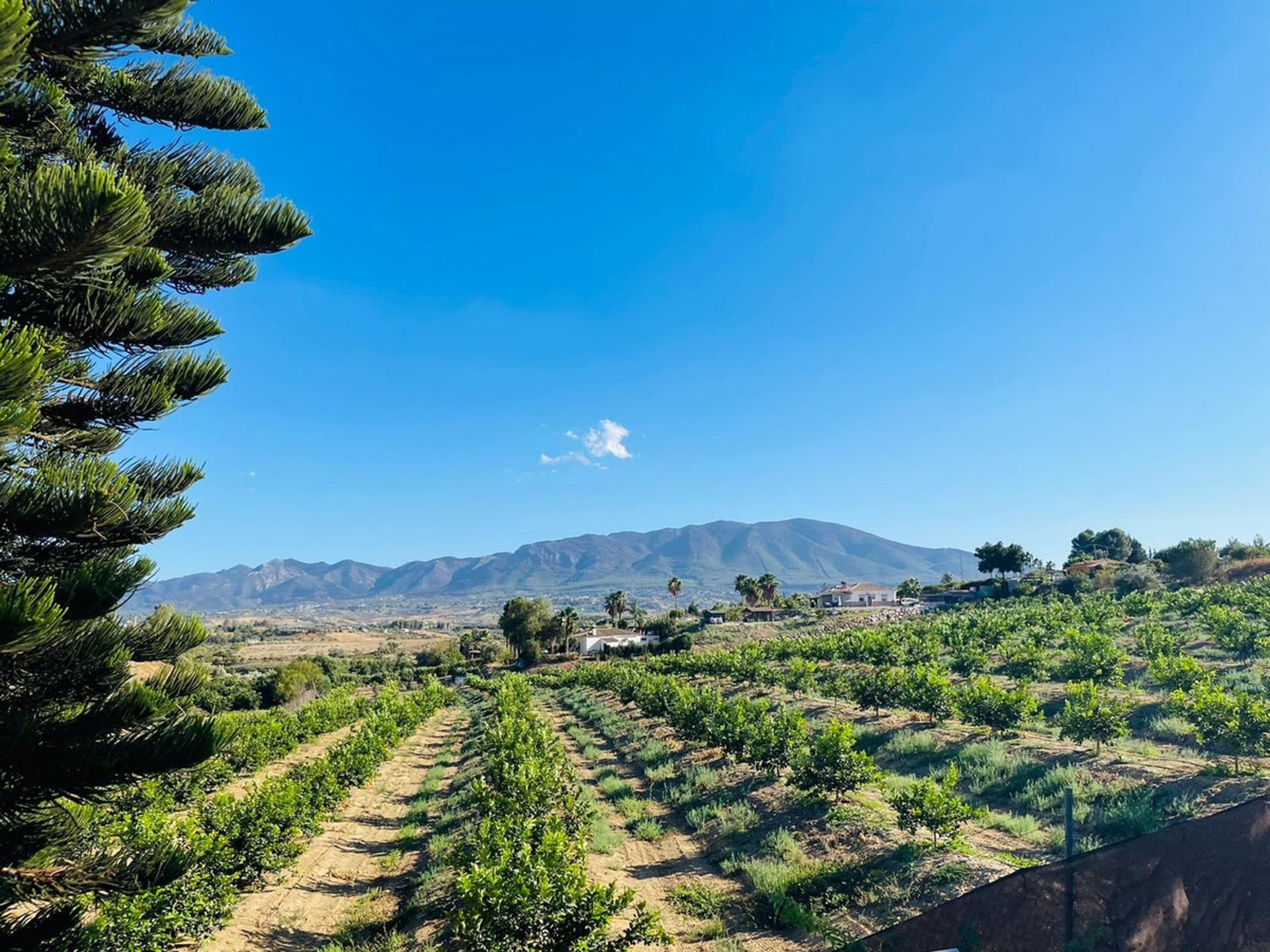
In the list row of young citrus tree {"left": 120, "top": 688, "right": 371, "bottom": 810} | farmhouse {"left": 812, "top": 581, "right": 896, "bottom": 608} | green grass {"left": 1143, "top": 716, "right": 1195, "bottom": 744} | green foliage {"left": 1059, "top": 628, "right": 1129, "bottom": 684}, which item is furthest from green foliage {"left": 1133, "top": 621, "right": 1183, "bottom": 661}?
farmhouse {"left": 812, "top": 581, "right": 896, "bottom": 608}

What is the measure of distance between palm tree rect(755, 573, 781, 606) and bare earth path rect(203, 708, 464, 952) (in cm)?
6773

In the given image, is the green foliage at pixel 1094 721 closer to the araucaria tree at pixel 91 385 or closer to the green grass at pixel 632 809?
the green grass at pixel 632 809

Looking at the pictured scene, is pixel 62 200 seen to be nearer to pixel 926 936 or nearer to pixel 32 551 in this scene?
pixel 32 551

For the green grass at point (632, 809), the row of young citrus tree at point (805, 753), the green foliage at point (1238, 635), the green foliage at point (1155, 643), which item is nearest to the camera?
the row of young citrus tree at point (805, 753)

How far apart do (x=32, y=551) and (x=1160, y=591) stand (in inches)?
2251

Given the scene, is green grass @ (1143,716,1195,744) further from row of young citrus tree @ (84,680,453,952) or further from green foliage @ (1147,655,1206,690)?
→ row of young citrus tree @ (84,680,453,952)

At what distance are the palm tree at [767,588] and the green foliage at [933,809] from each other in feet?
237

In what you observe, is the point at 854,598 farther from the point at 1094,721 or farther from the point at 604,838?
the point at 604,838

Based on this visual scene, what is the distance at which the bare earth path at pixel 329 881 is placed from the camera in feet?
26.6

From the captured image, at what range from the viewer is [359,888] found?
9.88 m

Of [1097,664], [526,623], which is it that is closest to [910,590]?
[526,623]

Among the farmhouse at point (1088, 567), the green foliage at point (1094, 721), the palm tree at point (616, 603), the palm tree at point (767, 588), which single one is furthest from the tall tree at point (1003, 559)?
the green foliage at point (1094, 721)

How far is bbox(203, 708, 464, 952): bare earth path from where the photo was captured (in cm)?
809

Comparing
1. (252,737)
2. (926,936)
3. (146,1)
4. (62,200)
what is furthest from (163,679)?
(252,737)
